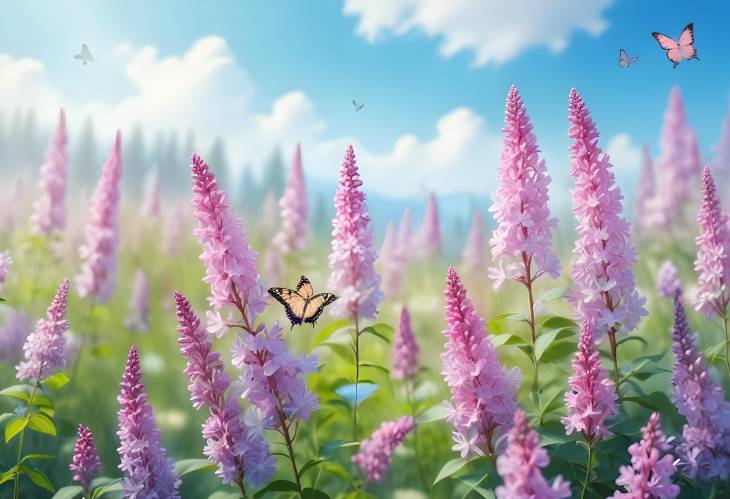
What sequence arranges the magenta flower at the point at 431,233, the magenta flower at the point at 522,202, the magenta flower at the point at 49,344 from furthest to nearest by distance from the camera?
the magenta flower at the point at 431,233 < the magenta flower at the point at 49,344 < the magenta flower at the point at 522,202

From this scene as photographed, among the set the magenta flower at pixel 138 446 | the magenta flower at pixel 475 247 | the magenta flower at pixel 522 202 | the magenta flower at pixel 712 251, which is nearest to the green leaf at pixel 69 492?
the magenta flower at pixel 138 446

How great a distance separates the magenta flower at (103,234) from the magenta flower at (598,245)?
3514 mm

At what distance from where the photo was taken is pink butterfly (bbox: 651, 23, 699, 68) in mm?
4418

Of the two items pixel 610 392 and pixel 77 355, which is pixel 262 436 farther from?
pixel 77 355

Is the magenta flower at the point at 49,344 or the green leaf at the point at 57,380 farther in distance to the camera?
the green leaf at the point at 57,380

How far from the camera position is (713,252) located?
3.51 metres

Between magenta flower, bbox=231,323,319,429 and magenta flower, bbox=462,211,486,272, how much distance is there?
16.3 feet

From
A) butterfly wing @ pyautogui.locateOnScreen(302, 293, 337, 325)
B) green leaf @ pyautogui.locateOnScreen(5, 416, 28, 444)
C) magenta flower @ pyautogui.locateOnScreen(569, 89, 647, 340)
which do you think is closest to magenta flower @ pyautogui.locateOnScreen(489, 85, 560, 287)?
magenta flower @ pyautogui.locateOnScreen(569, 89, 647, 340)

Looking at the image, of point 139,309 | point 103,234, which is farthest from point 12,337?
point 139,309

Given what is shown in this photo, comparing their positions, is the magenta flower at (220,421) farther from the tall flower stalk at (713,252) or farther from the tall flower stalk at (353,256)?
the tall flower stalk at (713,252)

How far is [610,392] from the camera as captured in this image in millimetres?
2629

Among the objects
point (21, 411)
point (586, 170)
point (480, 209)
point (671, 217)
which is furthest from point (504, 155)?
point (671, 217)

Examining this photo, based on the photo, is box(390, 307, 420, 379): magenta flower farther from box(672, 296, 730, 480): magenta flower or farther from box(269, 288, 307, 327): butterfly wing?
box(672, 296, 730, 480): magenta flower

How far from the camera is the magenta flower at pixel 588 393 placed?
256cm
